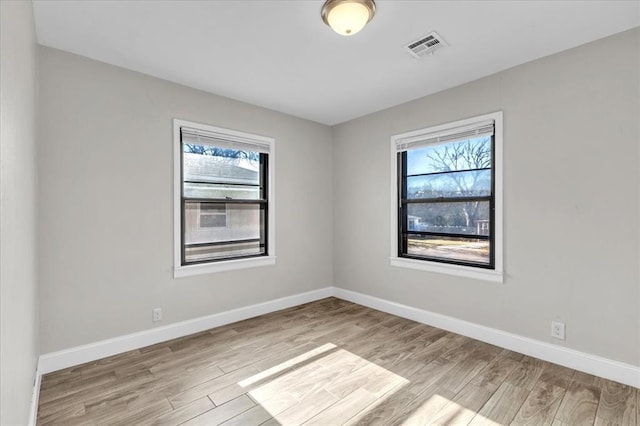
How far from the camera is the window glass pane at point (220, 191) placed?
10.9ft

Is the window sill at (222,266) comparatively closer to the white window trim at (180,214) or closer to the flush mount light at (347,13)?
the white window trim at (180,214)

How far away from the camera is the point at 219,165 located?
11.7 ft

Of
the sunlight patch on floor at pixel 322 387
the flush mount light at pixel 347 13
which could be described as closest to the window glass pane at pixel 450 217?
the sunlight patch on floor at pixel 322 387

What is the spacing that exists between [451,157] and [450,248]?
1.00 m

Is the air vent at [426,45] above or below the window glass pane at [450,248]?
above

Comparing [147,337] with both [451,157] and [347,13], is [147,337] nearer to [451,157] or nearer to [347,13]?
[347,13]

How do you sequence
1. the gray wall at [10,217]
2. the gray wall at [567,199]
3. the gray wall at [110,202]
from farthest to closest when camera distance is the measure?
the gray wall at [110,202] → the gray wall at [567,199] → the gray wall at [10,217]

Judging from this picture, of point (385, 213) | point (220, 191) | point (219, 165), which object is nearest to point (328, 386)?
point (385, 213)

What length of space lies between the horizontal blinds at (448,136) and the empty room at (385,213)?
0.11ft

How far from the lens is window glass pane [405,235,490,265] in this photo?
3.15 meters

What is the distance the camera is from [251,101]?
3.66 m

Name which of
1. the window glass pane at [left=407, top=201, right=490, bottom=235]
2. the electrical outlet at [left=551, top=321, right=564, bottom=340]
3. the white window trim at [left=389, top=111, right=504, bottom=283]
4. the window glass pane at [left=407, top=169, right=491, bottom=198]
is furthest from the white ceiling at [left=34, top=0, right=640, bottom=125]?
the electrical outlet at [left=551, top=321, right=564, bottom=340]

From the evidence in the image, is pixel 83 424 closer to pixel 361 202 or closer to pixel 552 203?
pixel 361 202

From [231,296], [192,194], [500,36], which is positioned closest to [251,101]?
[192,194]
